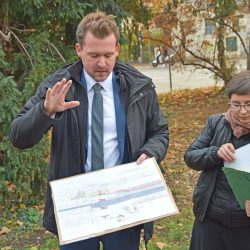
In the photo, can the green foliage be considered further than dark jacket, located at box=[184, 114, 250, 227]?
Yes

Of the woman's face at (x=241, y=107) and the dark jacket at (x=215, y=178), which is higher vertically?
the woman's face at (x=241, y=107)

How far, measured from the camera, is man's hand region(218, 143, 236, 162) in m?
2.31

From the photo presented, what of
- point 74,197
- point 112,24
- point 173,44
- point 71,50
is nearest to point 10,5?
point 71,50

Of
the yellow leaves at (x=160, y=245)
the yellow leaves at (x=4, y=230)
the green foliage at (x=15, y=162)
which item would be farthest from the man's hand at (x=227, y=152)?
the yellow leaves at (x=4, y=230)

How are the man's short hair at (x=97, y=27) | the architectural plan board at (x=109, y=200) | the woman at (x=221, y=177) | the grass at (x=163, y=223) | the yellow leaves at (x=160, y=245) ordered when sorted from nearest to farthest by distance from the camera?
1. the architectural plan board at (x=109, y=200)
2. the man's short hair at (x=97, y=27)
3. the woman at (x=221, y=177)
4. the yellow leaves at (x=160, y=245)
5. the grass at (x=163, y=223)

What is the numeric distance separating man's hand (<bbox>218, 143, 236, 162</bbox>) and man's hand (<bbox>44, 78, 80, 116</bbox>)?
30.9 inches

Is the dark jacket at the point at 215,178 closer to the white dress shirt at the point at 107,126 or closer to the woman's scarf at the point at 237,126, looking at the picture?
the woman's scarf at the point at 237,126

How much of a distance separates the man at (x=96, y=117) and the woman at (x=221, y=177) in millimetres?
258

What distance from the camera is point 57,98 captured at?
86.2 inches

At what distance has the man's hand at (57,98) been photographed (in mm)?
2186

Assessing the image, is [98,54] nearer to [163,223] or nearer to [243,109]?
[243,109]

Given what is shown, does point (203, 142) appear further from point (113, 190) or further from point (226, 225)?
point (113, 190)

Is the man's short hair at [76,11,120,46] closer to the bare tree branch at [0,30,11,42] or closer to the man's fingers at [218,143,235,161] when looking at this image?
the man's fingers at [218,143,235,161]

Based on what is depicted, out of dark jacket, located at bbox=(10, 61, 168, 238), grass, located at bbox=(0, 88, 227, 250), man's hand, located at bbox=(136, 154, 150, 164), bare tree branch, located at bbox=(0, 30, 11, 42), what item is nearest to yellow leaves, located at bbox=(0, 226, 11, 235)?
grass, located at bbox=(0, 88, 227, 250)
